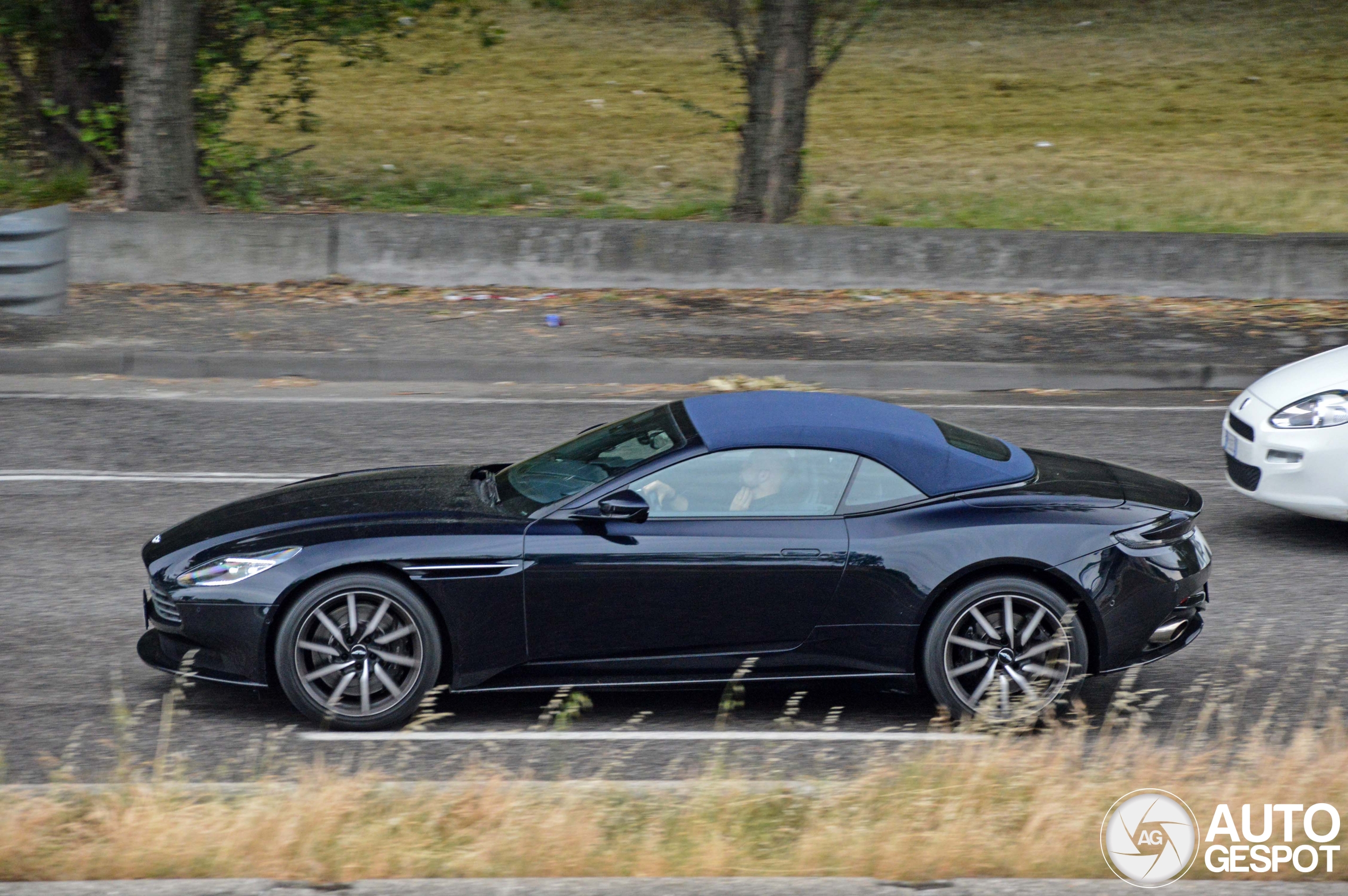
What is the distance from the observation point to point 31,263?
1348 centimetres

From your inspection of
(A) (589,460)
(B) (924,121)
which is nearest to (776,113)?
(B) (924,121)

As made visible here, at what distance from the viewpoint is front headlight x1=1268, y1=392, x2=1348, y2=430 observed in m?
7.83

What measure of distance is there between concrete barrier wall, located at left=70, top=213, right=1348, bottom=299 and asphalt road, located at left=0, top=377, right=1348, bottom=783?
3.13 m

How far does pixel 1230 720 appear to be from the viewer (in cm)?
574

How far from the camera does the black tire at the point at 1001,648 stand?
18.4 ft

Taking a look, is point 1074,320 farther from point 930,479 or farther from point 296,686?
point 296,686

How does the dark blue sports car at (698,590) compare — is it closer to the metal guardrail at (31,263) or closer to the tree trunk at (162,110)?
the metal guardrail at (31,263)

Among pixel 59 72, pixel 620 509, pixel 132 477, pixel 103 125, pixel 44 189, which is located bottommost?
pixel 132 477

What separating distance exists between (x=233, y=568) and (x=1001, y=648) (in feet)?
9.84

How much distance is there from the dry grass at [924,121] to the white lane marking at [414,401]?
6136 millimetres

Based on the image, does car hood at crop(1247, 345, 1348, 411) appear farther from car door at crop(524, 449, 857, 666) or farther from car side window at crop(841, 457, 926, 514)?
car door at crop(524, 449, 857, 666)

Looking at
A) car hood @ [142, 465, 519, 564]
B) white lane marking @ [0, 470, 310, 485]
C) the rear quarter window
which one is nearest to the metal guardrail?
white lane marking @ [0, 470, 310, 485]

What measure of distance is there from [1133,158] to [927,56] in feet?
28.1

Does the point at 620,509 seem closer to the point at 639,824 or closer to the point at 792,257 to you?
the point at 639,824
